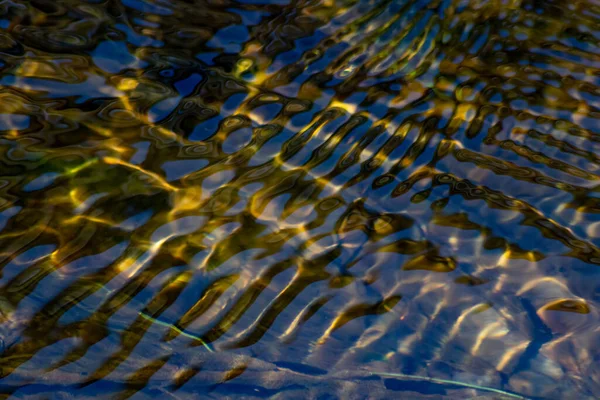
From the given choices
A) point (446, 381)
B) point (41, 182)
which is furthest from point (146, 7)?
point (446, 381)

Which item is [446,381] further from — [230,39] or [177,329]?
[230,39]

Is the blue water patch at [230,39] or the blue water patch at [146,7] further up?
the blue water patch at [146,7]

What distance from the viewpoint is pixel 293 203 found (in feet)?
9.10

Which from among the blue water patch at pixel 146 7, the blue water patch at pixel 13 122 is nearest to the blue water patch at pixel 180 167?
the blue water patch at pixel 13 122

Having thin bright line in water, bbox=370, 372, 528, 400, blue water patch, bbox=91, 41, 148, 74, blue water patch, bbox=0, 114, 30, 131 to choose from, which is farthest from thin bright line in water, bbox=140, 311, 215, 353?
blue water patch, bbox=91, 41, 148, 74

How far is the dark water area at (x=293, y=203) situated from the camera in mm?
2221

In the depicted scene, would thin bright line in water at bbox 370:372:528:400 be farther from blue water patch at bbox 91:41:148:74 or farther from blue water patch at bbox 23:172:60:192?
blue water patch at bbox 91:41:148:74

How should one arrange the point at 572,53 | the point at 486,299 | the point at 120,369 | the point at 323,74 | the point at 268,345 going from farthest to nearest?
the point at 572,53 < the point at 323,74 < the point at 486,299 < the point at 268,345 < the point at 120,369

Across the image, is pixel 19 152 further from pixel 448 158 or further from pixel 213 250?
pixel 448 158

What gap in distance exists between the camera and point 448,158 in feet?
10.1

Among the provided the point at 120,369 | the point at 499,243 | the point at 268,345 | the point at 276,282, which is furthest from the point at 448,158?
the point at 120,369

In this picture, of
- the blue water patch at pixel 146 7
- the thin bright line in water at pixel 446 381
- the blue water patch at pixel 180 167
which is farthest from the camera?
the blue water patch at pixel 146 7

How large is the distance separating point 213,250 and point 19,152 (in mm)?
1029

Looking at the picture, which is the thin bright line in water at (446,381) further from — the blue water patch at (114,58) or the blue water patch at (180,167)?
the blue water patch at (114,58)
